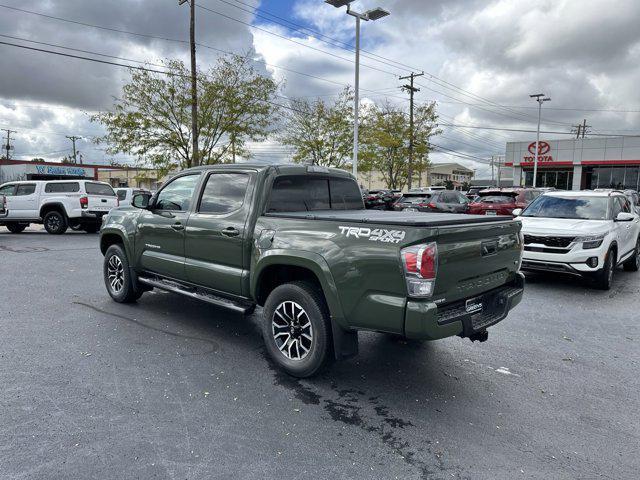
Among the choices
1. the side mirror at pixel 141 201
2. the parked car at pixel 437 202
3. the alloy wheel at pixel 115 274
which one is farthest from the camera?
the parked car at pixel 437 202

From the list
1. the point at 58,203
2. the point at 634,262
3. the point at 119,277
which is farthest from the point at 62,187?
the point at 634,262

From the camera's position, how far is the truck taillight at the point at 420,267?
3037mm

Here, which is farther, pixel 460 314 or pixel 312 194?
pixel 312 194

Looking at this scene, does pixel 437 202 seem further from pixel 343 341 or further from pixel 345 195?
pixel 343 341

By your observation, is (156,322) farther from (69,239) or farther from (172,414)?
(69,239)

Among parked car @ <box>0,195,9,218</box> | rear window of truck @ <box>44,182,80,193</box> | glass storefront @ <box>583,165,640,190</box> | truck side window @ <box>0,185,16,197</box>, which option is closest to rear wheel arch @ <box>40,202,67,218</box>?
rear window of truck @ <box>44,182,80,193</box>

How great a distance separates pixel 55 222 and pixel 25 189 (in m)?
1.60

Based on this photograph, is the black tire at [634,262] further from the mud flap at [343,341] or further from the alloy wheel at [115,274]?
the alloy wheel at [115,274]

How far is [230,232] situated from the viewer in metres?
4.35

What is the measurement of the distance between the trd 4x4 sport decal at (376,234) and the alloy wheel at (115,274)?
3.94 m

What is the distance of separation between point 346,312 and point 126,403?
1.82 meters

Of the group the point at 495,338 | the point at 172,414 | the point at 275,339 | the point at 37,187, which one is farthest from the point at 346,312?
the point at 37,187

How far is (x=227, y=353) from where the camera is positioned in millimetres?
4449

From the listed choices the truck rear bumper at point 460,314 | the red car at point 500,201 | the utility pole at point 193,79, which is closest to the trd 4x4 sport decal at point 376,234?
the truck rear bumper at point 460,314
